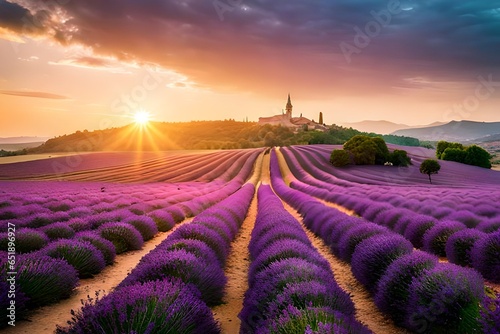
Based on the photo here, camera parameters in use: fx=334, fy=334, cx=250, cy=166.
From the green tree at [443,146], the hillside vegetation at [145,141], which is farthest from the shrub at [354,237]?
the hillside vegetation at [145,141]

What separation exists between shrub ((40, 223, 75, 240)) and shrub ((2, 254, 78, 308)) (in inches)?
111

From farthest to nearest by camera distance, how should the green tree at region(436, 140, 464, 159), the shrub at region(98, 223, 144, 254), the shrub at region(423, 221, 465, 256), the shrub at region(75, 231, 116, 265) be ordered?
the green tree at region(436, 140, 464, 159) → the shrub at region(98, 223, 144, 254) → the shrub at region(423, 221, 465, 256) → the shrub at region(75, 231, 116, 265)

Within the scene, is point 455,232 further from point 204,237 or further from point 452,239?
point 204,237

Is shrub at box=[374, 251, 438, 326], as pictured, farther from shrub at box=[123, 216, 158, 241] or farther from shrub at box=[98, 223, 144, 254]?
shrub at box=[123, 216, 158, 241]

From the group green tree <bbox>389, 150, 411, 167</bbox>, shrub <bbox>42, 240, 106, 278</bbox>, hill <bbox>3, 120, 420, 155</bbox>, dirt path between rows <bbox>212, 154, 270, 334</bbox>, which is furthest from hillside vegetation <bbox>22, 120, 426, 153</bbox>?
shrub <bbox>42, 240, 106, 278</bbox>

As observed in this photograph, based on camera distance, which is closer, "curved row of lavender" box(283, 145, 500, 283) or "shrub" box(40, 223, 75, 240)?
"curved row of lavender" box(283, 145, 500, 283)

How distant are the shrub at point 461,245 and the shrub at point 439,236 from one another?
2.10 feet

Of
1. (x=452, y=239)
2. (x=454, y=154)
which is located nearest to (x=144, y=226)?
(x=452, y=239)

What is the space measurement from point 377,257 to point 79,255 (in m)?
5.22

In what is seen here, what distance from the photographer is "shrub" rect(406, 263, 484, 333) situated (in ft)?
10.9

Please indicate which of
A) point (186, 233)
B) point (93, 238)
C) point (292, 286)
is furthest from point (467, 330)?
point (93, 238)

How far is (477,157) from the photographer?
51.8 meters

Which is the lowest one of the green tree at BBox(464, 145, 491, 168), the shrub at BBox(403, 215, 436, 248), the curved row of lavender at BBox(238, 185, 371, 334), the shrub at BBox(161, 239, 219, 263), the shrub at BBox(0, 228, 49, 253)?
the green tree at BBox(464, 145, 491, 168)

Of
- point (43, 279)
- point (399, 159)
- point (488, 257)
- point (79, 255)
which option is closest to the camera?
point (43, 279)
